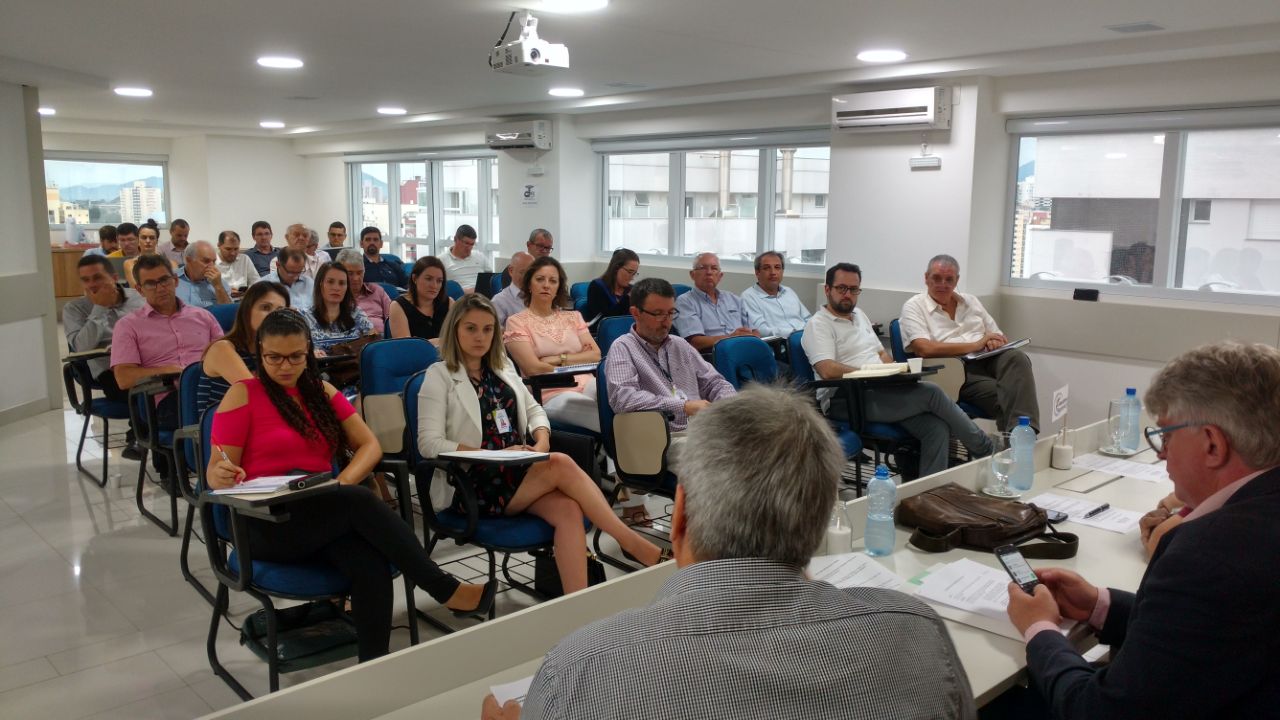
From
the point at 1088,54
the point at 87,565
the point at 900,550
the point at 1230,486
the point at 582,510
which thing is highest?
the point at 1088,54

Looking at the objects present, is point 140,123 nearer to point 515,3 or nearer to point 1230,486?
point 515,3

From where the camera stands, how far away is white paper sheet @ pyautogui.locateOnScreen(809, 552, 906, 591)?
209cm

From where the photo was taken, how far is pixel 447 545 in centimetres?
430

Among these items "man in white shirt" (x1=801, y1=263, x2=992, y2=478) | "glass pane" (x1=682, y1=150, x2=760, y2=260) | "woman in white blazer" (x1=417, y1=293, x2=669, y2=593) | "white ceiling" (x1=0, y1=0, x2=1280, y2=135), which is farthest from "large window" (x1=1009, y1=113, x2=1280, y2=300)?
"woman in white blazer" (x1=417, y1=293, x2=669, y2=593)

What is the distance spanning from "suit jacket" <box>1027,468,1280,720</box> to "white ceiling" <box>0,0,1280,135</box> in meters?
3.53

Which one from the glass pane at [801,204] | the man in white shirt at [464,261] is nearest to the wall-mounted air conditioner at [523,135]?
the man in white shirt at [464,261]

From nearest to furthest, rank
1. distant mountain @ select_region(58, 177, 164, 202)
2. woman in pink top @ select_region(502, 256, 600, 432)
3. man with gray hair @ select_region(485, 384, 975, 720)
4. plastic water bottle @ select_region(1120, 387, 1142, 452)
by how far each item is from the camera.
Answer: man with gray hair @ select_region(485, 384, 975, 720), plastic water bottle @ select_region(1120, 387, 1142, 452), woman in pink top @ select_region(502, 256, 600, 432), distant mountain @ select_region(58, 177, 164, 202)

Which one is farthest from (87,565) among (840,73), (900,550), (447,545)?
(840,73)

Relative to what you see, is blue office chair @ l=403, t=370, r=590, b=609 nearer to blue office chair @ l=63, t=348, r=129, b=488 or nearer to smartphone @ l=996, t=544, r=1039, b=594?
smartphone @ l=996, t=544, r=1039, b=594

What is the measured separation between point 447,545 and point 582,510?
3.79 ft

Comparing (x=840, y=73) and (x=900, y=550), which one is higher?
(x=840, y=73)

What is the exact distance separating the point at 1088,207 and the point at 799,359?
278 centimetres

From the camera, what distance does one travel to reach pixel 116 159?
13594mm

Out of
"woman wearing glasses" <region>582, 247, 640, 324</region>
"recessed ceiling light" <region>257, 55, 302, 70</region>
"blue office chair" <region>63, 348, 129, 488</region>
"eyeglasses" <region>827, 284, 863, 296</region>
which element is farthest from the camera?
"woman wearing glasses" <region>582, 247, 640, 324</region>
